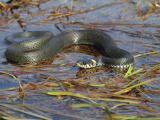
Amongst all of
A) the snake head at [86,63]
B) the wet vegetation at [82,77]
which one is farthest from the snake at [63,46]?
the wet vegetation at [82,77]

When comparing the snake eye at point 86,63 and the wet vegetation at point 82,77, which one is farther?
the snake eye at point 86,63

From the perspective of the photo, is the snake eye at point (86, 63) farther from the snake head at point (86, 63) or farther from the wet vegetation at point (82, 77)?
the wet vegetation at point (82, 77)

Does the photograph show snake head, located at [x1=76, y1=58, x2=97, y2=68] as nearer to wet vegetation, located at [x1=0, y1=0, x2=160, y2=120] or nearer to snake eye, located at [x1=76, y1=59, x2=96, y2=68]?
snake eye, located at [x1=76, y1=59, x2=96, y2=68]

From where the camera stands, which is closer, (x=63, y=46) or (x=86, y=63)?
(x=86, y=63)

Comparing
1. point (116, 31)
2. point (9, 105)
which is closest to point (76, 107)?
point (9, 105)

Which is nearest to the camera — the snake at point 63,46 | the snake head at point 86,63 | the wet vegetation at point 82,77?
the wet vegetation at point 82,77

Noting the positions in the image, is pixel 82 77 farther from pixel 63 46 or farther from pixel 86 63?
pixel 63 46

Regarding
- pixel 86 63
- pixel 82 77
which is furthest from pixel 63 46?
pixel 82 77
